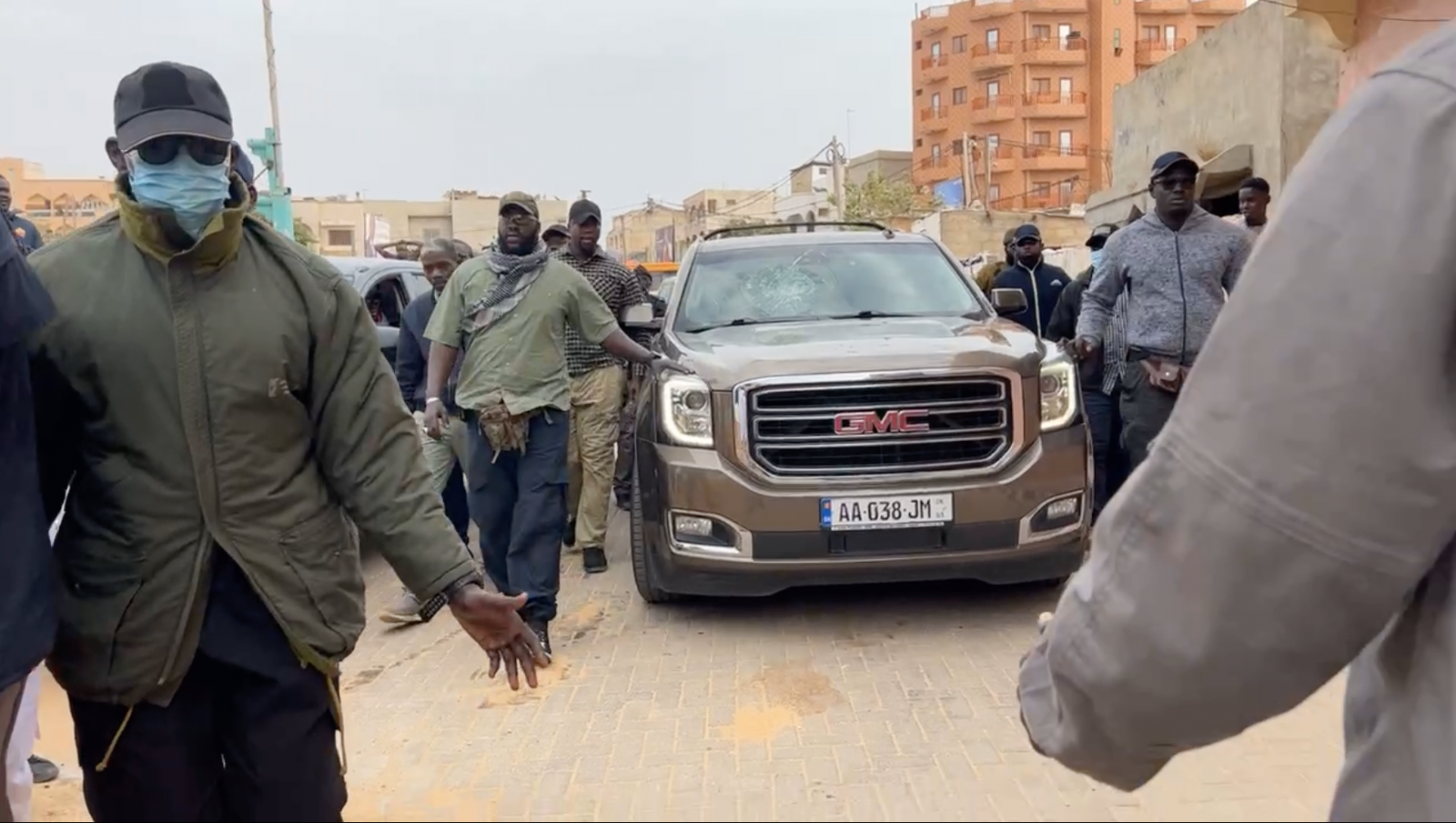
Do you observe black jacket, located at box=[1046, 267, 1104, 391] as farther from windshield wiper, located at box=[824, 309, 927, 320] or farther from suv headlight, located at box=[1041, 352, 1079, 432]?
suv headlight, located at box=[1041, 352, 1079, 432]

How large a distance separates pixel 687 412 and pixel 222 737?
288cm

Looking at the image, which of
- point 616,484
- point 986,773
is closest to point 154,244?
point 986,773

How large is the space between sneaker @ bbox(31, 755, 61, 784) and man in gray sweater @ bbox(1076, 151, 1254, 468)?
4.70 meters

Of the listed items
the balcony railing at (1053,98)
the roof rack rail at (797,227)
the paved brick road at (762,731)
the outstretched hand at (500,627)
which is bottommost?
the paved brick road at (762,731)

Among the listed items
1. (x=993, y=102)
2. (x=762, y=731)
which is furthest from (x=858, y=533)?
(x=993, y=102)

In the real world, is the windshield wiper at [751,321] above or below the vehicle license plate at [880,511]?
above

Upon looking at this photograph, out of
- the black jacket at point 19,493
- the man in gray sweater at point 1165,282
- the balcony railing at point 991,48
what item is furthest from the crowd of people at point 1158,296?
the balcony railing at point 991,48

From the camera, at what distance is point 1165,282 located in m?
5.58

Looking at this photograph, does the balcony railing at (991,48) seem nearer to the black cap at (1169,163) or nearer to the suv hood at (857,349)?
the black cap at (1169,163)

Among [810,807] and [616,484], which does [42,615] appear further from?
[616,484]

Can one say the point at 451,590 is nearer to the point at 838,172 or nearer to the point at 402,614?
the point at 402,614

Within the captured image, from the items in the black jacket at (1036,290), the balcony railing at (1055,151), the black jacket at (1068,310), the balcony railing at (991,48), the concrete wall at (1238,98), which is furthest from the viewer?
the balcony railing at (991,48)

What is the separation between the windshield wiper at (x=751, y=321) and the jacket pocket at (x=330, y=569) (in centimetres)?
347

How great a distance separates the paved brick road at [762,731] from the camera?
135 inches
